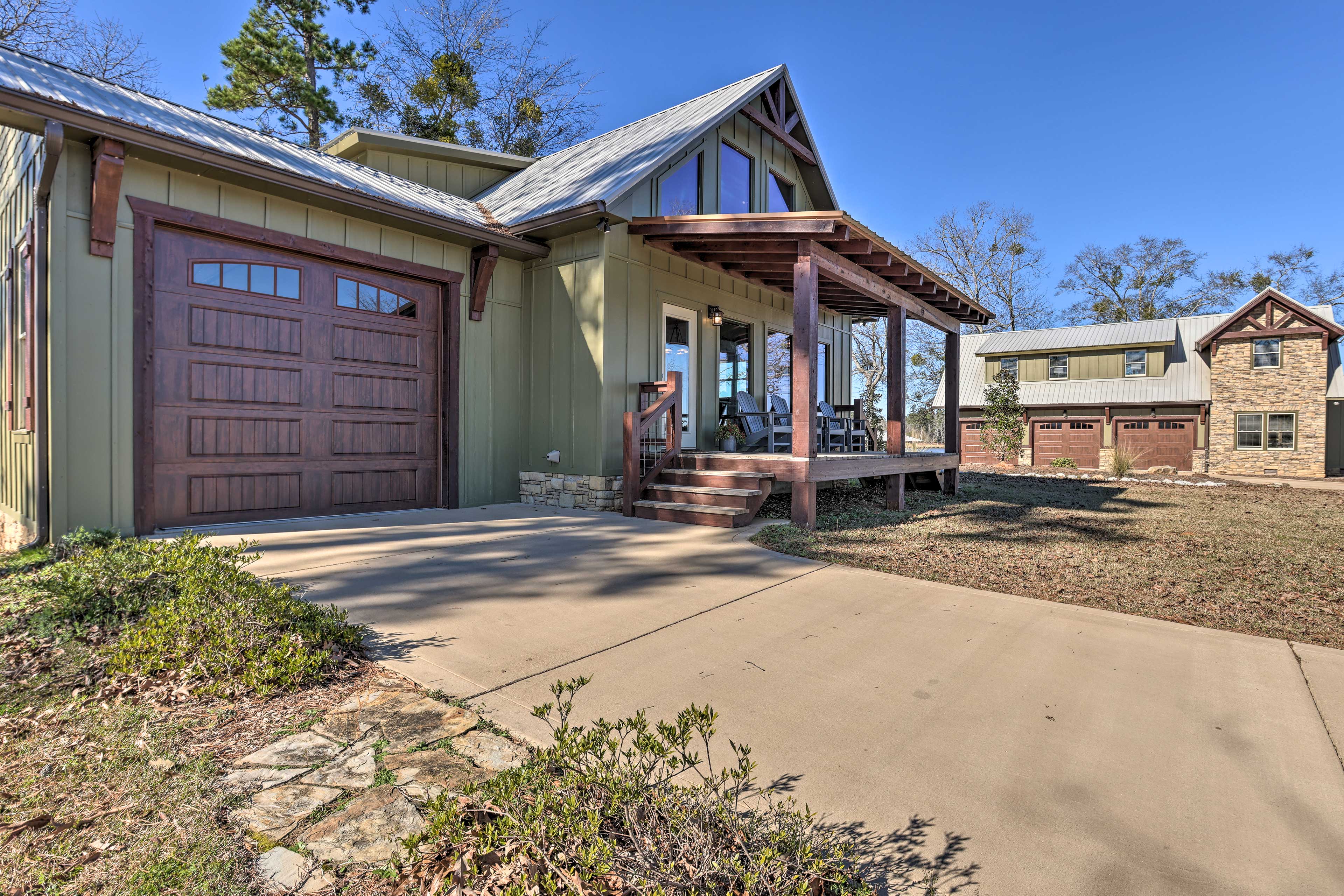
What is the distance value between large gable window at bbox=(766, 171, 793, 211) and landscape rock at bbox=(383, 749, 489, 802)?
10.2m

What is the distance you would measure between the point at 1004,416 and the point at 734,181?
43.4 feet

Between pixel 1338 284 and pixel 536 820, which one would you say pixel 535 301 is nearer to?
pixel 536 820

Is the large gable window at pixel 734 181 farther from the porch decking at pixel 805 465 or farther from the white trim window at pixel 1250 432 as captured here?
the white trim window at pixel 1250 432

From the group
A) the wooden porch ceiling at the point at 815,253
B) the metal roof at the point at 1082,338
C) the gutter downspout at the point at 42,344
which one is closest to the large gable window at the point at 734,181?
the wooden porch ceiling at the point at 815,253

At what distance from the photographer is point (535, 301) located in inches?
320

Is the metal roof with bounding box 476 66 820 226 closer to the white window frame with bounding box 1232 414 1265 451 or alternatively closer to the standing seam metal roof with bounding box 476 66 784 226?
the standing seam metal roof with bounding box 476 66 784 226

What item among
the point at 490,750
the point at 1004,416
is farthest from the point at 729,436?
the point at 1004,416

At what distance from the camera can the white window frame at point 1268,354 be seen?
61.7 ft

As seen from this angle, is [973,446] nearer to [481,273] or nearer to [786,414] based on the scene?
[786,414]

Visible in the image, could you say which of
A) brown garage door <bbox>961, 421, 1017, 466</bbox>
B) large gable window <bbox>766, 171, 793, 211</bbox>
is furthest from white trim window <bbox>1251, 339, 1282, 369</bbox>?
large gable window <bbox>766, 171, 793, 211</bbox>

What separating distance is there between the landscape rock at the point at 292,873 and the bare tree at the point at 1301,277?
40.7 m

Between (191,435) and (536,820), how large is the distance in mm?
6069

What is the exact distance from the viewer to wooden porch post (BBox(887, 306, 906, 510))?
8047 mm

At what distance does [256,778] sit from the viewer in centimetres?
176
